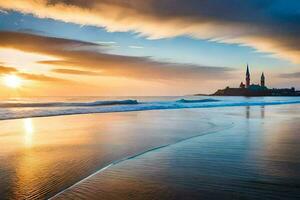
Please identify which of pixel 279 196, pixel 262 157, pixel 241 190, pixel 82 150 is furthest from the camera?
pixel 82 150

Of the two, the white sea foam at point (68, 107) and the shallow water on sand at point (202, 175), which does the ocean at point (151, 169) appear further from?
the white sea foam at point (68, 107)

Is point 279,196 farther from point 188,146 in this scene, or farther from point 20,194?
point 188,146

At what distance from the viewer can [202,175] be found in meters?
5.26

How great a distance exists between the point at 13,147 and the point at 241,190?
6466 millimetres

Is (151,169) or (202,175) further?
(151,169)

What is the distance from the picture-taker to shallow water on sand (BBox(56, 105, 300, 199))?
14.0 feet

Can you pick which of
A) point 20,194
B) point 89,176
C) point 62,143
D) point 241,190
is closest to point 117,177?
point 89,176

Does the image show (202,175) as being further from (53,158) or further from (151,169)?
(53,158)

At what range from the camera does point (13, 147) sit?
330 inches

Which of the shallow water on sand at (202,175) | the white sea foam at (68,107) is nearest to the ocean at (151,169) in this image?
the shallow water on sand at (202,175)

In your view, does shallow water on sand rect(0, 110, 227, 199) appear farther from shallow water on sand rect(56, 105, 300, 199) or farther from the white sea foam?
the white sea foam

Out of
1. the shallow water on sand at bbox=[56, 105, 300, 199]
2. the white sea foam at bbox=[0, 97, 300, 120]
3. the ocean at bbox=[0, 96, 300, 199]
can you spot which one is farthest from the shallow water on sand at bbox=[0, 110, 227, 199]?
the white sea foam at bbox=[0, 97, 300, 120]

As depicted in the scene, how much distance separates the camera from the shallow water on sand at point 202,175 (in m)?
4.28

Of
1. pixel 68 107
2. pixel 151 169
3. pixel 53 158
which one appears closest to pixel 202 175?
pixel 151 169
